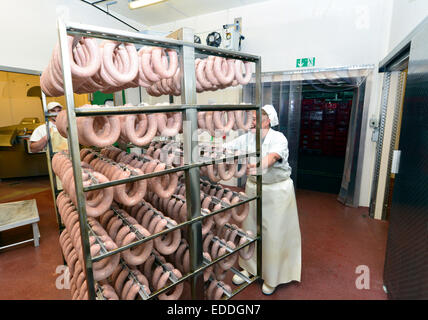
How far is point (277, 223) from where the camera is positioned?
208cm

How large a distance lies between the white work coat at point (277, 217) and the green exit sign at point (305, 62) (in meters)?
2.46

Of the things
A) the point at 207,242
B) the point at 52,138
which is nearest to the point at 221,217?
the point at 207,242

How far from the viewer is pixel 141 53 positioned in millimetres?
1236

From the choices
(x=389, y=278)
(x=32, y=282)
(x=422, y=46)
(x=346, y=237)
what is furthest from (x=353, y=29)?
(x=32, y=282)

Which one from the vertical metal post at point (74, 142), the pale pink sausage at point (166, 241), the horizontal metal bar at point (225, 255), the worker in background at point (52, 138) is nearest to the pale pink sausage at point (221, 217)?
the horizontal metal bar at point (225, 255)

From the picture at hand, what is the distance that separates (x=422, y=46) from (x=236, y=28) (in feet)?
10.5

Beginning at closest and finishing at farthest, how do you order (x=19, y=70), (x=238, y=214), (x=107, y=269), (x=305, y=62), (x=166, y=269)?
(x=107, y=269) < (x=166, y=269) < (x=238, y=214) < (x=19, y=70) < (x=305, y=62)

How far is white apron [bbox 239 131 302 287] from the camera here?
2068 mm

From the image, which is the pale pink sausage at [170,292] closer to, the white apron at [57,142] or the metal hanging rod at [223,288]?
the metal hanging rod at [223,288]

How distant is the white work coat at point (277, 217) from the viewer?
2.06m

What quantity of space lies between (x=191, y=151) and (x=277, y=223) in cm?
116

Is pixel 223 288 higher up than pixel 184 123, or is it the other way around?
pixel 184 123

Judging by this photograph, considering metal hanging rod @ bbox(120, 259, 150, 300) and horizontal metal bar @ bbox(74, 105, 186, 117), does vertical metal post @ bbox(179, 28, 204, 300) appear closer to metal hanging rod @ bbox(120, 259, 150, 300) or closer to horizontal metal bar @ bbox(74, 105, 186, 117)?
horizontal metal bar @ bbox(74, 105, 186, 117)

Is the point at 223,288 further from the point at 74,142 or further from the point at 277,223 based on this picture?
the point at 74,142
